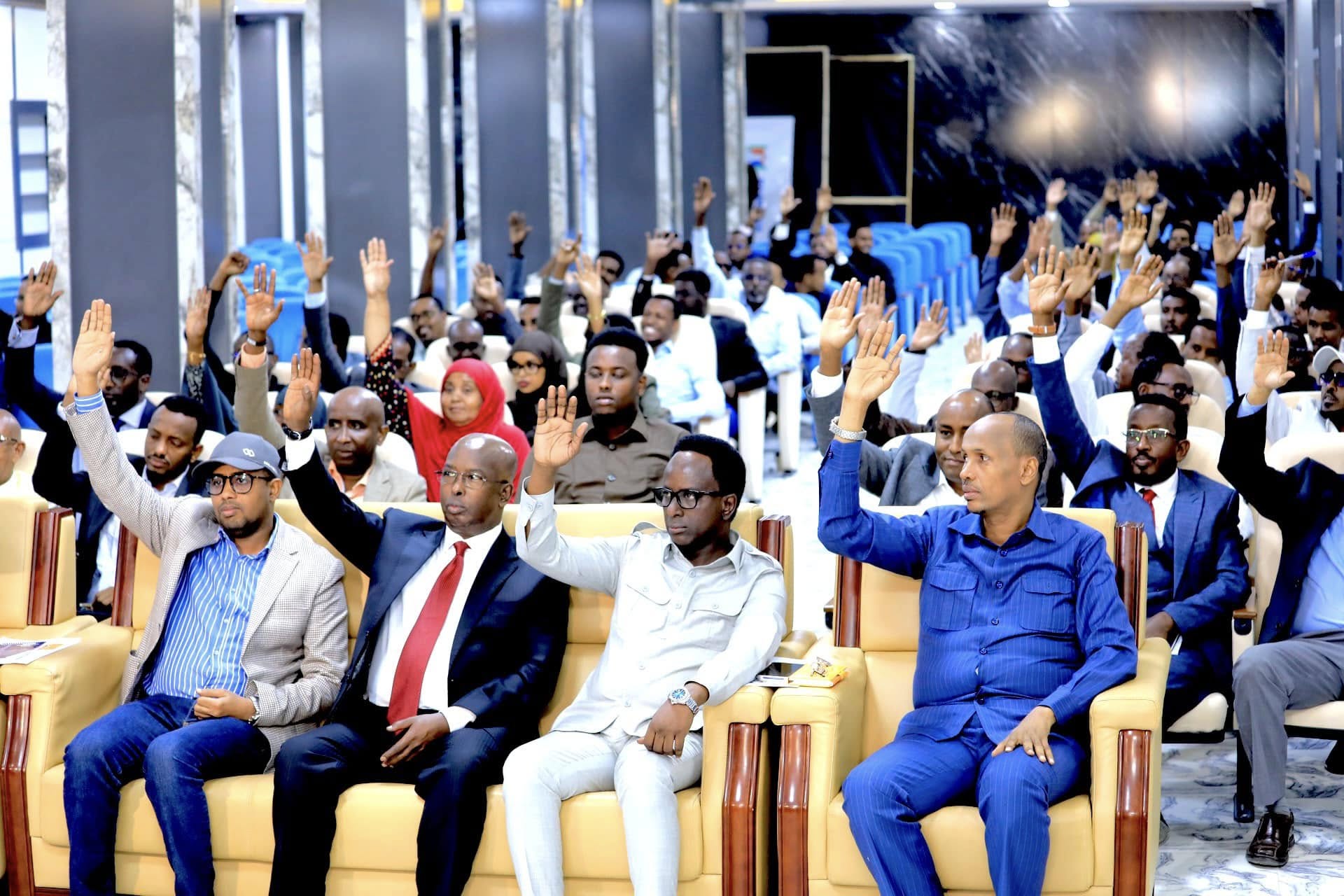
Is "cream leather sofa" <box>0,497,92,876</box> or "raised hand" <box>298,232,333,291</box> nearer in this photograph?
"cream leather sofa" <box>0,497,92,876</box>

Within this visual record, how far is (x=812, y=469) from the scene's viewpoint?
9352 mm

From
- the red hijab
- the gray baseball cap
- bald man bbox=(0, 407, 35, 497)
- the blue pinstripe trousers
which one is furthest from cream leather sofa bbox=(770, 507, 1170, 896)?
bald man bbox=(0, 407, 35, 497)

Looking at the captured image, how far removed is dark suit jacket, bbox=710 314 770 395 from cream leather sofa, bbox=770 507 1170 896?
4695mm

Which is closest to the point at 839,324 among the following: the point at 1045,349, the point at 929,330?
the point at 1045,349

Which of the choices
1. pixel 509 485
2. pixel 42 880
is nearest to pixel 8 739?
pixel 42 880

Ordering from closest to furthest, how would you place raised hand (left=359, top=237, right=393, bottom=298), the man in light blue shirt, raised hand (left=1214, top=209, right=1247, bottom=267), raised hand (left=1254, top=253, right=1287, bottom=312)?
1. raised hand (left=359, top=237, right=393, bottom=298)
2. raised hand (left=1254, top=253, right=1287, bottom=312)
3. the man in light blue shirt
4. raised hand (left=1214, top=209, right=1247, bottom=267)

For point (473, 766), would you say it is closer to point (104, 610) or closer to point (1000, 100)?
point (104, 610)

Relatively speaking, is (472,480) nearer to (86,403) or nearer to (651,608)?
(651,608)

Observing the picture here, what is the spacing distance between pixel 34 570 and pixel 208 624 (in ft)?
1.73

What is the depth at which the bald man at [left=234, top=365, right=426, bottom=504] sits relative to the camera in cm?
471

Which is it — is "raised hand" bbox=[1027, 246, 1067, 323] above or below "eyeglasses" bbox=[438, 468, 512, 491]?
above

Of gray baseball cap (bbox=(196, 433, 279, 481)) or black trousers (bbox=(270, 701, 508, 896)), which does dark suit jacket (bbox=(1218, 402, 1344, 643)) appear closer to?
black trousers (bbox=(270, 701, 508, 896))

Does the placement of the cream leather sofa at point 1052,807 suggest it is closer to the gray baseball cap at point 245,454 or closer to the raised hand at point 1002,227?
the gray baseball cap at point 245,454

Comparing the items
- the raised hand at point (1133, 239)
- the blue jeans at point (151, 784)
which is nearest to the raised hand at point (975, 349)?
the raised hand at point (1133, 239)
